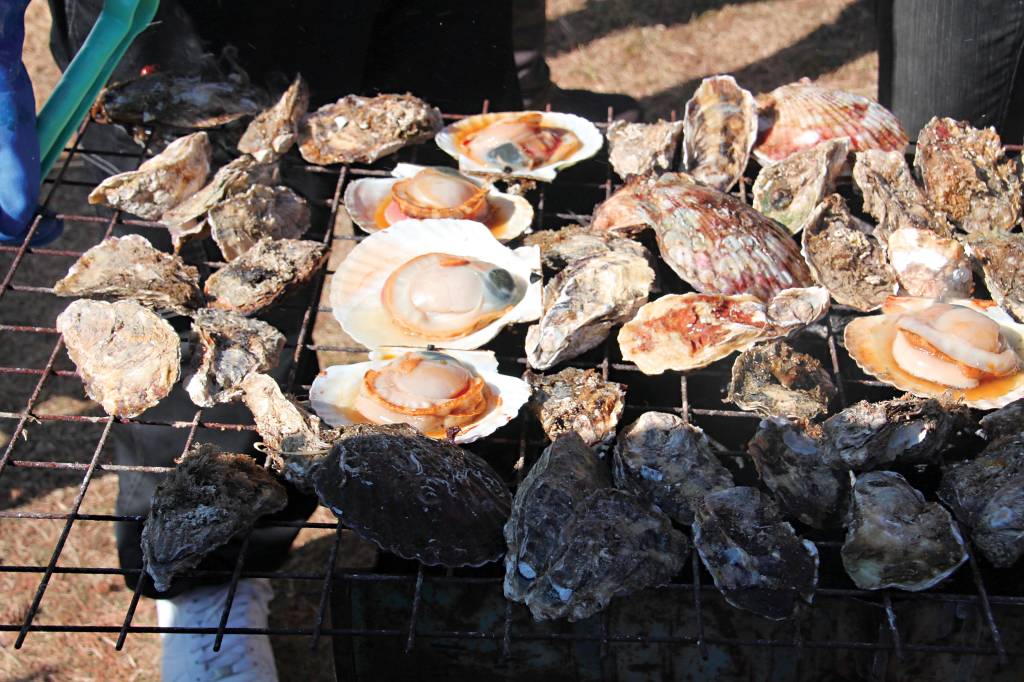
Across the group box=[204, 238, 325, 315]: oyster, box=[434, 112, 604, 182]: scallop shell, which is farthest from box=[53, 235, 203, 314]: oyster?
box=[434, 112, 604, 182]: scallop shell

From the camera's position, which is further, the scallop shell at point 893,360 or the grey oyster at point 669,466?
the scallop shell at point 893,360

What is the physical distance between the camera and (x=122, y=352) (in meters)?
1.60

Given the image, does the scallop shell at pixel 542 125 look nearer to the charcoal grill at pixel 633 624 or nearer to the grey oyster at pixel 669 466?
the charcoal grill at pixel 633 624

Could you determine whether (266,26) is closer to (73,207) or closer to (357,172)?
(357,172)

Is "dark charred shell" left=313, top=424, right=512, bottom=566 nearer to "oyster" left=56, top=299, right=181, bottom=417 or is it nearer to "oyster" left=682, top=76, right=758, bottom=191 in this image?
"oyster" left=56, top=299, right=181, bottom=417

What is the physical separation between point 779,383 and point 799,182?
536 mm

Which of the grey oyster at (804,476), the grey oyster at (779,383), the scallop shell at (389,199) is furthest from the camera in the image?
the scallop shell at (389,199)

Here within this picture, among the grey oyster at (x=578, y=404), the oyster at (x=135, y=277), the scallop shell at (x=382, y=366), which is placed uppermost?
the oyster at (x=135, y=277)

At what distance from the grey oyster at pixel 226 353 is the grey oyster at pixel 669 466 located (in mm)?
671

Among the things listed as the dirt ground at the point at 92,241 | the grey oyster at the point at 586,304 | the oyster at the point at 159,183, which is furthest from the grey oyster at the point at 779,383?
the dirt ground at the point at 92,241

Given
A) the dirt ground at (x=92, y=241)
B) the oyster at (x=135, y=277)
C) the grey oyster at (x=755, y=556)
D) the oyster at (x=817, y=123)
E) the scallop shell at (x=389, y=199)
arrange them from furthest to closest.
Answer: the dirt ground at (x=92, y=241), the oyster at (x=817, y=123), the scallop shell at (x=389, y=199), the oyster at (x=135, y=277), the grey oyster at (x=755, y=556)

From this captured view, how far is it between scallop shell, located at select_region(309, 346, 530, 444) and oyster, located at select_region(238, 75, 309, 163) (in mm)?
639

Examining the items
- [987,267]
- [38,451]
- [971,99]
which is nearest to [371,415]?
[987,267]

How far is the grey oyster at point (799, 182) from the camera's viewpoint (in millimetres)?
1881
